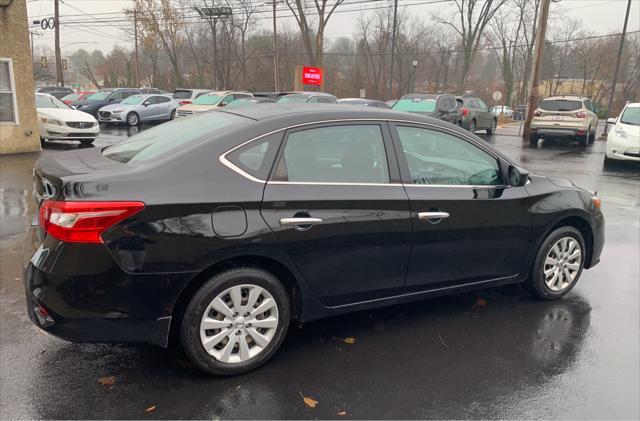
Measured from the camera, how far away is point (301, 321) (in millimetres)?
3373

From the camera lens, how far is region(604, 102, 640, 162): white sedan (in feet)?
41.3

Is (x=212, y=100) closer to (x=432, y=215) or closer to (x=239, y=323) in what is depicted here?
(x=432, y=215)

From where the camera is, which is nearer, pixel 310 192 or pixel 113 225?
pixel 113 225

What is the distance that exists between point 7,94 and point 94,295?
447 inches

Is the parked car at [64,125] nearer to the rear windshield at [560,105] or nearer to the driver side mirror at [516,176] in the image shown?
the driver side mirror at [516,176]

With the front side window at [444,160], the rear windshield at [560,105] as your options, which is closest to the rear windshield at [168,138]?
the front side window at [444,160]

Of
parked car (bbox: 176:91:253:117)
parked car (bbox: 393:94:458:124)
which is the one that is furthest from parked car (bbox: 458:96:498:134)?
parked car (bbox: 176:91:253:117)

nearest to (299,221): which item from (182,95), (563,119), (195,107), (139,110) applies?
(563,119)

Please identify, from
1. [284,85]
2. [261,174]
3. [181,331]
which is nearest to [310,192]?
[261,174]

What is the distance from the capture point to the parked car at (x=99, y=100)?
24.7 meters

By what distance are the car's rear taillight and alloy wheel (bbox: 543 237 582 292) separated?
343 centimetres

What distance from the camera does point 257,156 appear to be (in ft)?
10.2

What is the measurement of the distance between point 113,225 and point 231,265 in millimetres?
706

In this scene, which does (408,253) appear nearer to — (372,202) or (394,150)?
(372,202)
